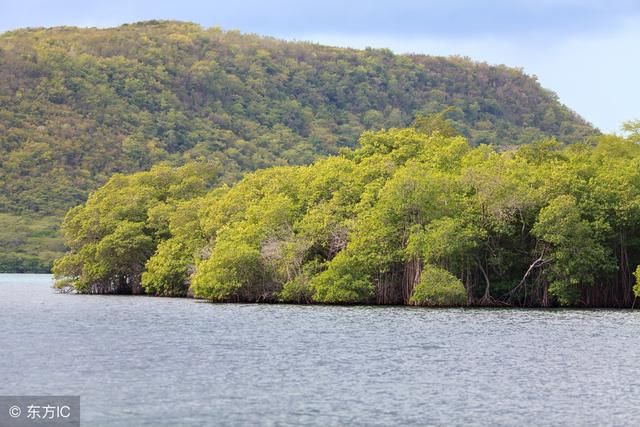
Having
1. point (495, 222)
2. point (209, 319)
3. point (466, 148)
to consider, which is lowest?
point (209, 319)

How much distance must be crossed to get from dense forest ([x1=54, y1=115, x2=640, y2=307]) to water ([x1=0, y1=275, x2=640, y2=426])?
10.2m

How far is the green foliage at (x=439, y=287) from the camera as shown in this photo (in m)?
69.3

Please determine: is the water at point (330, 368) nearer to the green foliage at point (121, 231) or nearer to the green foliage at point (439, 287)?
the green foliage at point (439, 287)

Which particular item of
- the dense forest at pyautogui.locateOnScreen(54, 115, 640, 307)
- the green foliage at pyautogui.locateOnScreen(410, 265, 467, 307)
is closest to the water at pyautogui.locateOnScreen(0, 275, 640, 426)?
the green foliage at pyautogui.locateOnScreen(410, 265, 467, 307)

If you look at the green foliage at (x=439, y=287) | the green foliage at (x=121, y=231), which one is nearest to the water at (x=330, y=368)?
the green foliage at (x=439, y=287)

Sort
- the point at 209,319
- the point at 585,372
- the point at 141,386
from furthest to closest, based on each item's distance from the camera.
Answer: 1. the point at 209,319
2. the point at 585,372
3. the point at 141,386

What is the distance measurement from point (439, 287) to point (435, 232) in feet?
11.7

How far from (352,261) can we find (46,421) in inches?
1837

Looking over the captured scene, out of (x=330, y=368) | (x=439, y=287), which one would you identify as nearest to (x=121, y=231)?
(x=439, y=287)

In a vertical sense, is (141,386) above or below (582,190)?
below

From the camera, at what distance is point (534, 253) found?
72.3 m

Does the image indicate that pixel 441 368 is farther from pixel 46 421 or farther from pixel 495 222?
pixel 495 222

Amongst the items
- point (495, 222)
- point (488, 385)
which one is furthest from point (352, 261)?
point (488, 385)

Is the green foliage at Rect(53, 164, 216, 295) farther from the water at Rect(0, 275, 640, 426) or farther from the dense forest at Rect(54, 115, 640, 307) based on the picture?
the water at Rect(0, 275, 640, 426)
